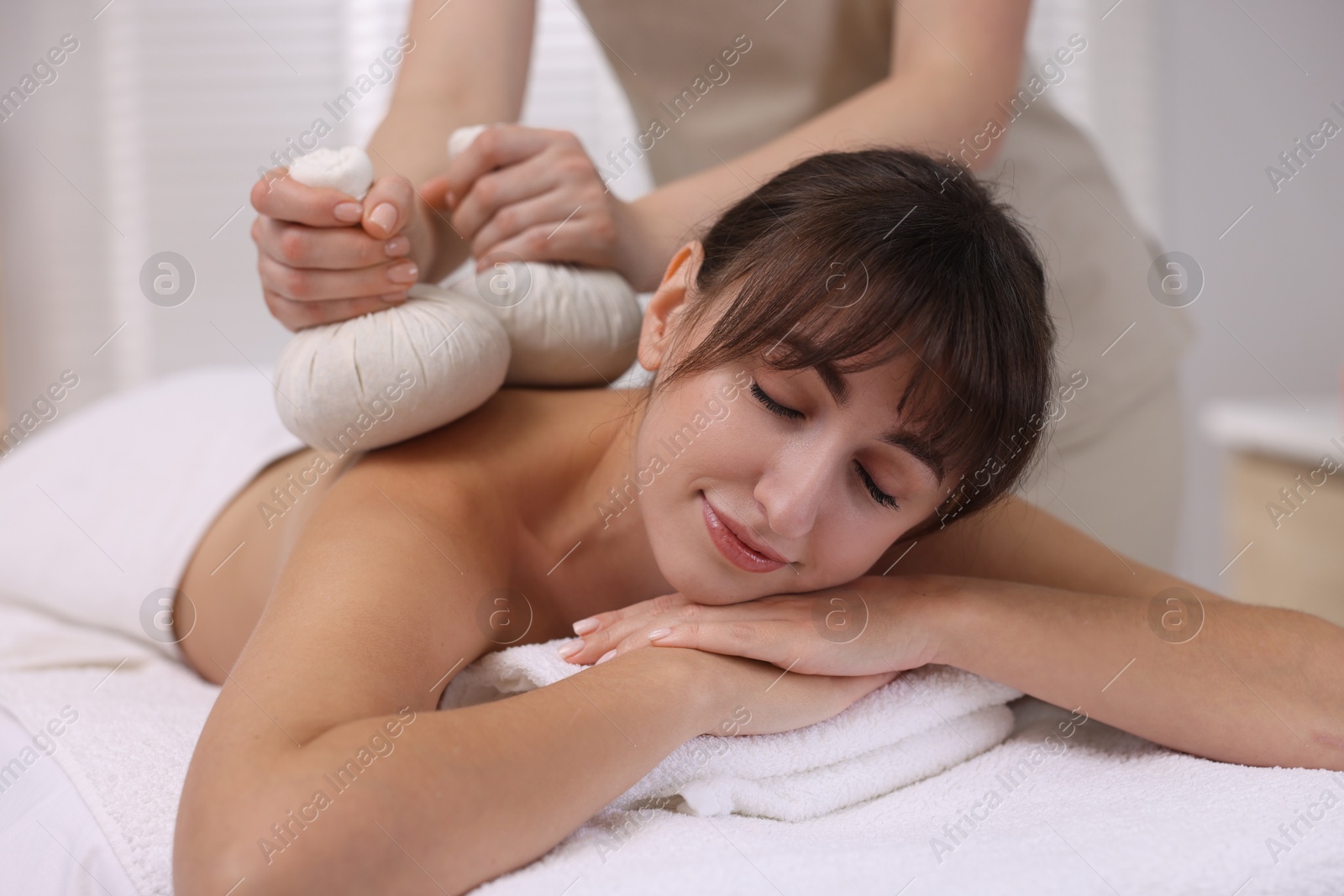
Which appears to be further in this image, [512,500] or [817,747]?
[512,500]

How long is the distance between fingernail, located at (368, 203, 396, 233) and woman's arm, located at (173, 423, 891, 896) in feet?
0.75

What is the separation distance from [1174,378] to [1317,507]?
0.97 m

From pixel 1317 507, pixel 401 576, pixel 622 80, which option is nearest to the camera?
pixel 401 576

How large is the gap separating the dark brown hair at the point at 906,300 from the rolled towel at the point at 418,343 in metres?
0.16

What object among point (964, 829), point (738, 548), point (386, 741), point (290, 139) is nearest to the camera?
point (386, 741)

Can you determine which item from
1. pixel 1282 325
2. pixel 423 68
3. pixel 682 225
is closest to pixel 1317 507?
pixel 1282 325

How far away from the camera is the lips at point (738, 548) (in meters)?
0.82

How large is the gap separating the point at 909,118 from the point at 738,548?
22.0 inches

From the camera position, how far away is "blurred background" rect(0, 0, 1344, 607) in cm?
246

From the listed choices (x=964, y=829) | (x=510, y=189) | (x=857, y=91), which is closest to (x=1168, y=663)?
(x=964, y=829)

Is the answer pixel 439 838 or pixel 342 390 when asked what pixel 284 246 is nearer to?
pixel 342 390

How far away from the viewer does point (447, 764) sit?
2.01 ft

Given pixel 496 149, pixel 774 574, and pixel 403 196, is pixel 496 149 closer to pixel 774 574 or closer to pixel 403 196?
pixel 403 196

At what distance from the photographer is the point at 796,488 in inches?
30.4
